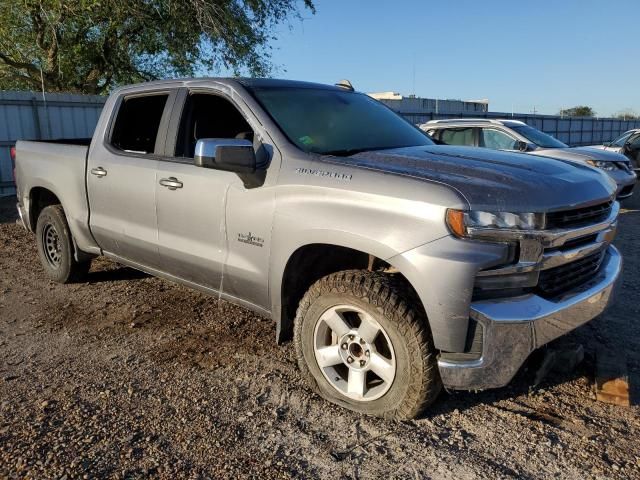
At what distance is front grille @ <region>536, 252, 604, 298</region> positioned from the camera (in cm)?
285

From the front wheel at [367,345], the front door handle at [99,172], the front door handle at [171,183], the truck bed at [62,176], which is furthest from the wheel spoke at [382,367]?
the truck bed at [62,176]

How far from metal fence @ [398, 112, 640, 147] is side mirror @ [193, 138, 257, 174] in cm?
1626

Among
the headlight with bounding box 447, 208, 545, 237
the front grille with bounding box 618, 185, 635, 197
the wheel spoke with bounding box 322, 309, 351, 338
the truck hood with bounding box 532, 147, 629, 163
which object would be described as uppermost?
the headlight with bounding box 447, 208, 545, 237

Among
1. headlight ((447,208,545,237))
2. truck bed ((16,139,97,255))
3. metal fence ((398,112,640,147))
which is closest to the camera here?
headlight ((447,208,545,237))

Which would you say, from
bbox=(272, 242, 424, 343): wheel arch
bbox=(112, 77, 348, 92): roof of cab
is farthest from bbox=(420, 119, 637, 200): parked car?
bbox=(272, 242, 424, 343): wheel arch

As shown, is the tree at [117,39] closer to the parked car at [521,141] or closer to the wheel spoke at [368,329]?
the parked car at [521,141]

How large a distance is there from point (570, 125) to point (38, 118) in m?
24.1

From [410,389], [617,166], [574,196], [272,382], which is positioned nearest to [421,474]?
[410,389]

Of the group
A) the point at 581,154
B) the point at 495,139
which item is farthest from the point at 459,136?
the point at 581,154

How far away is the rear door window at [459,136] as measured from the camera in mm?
10055

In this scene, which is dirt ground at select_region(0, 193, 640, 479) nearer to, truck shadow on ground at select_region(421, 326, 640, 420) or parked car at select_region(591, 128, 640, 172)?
truck shadow on ground at select_region(421, 326, 640, 420)

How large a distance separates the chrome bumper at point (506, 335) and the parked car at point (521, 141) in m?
6.86

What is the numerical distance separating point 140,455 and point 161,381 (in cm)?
83

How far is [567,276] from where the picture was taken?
3008mm
